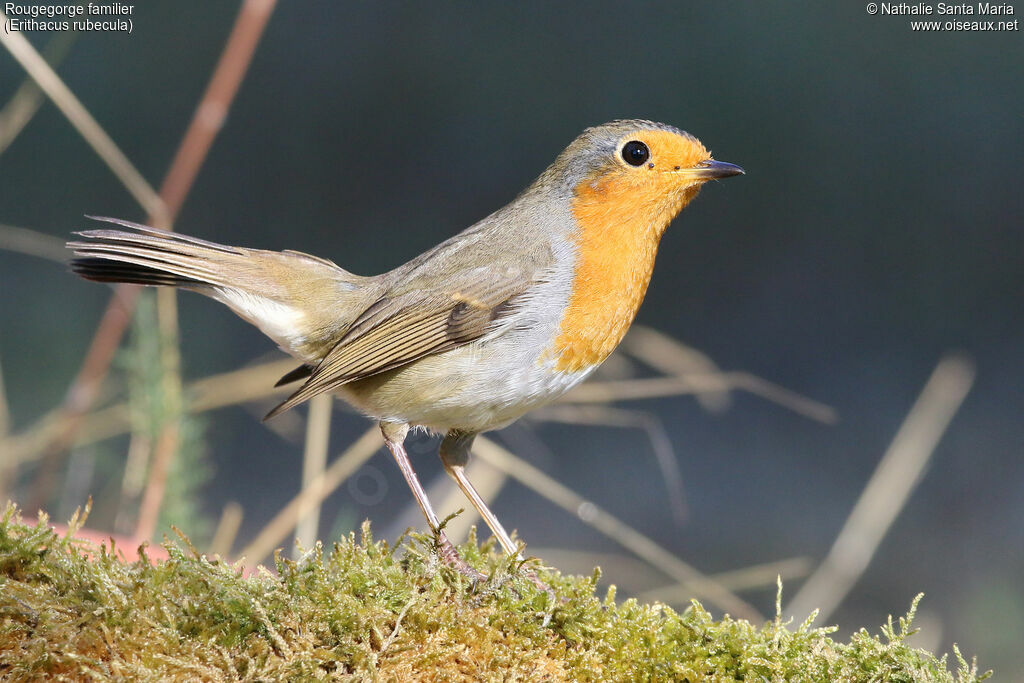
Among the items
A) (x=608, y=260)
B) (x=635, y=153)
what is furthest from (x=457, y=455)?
(x=635, y=153)

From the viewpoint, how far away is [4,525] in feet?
5.51

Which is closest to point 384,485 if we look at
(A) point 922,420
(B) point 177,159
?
(B) point 177,159

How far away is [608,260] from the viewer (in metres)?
2.42

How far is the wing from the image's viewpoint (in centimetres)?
241

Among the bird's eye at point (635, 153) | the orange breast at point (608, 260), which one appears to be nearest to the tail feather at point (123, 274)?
the orange breast at point (608, 260)

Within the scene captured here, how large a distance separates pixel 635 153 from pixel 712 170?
0.21 metres

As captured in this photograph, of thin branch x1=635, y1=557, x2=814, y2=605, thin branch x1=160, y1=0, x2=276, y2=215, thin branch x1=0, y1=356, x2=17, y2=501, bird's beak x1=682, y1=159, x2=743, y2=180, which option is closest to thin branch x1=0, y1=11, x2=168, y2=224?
thin branch x1=160, y1=0, x2=276, y2=215

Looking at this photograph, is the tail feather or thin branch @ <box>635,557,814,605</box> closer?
the tail feather

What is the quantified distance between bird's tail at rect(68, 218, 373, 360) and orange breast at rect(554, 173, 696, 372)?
659mm

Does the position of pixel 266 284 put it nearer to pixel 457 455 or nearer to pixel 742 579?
pixel 457 455

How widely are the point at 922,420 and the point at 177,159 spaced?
8.21 feet

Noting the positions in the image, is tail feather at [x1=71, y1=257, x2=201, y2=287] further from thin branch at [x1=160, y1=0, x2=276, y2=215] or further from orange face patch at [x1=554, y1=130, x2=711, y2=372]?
Result: orange face patch at [x1=554, y1=130, x2=711, y2=372]

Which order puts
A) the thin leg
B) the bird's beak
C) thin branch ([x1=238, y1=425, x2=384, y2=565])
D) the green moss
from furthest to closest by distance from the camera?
thin branch ([x1=238, y1=425, x2=384, y2=565]) < the thin leg < the bird's beak < the green moss

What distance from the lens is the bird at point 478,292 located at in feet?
7.70
